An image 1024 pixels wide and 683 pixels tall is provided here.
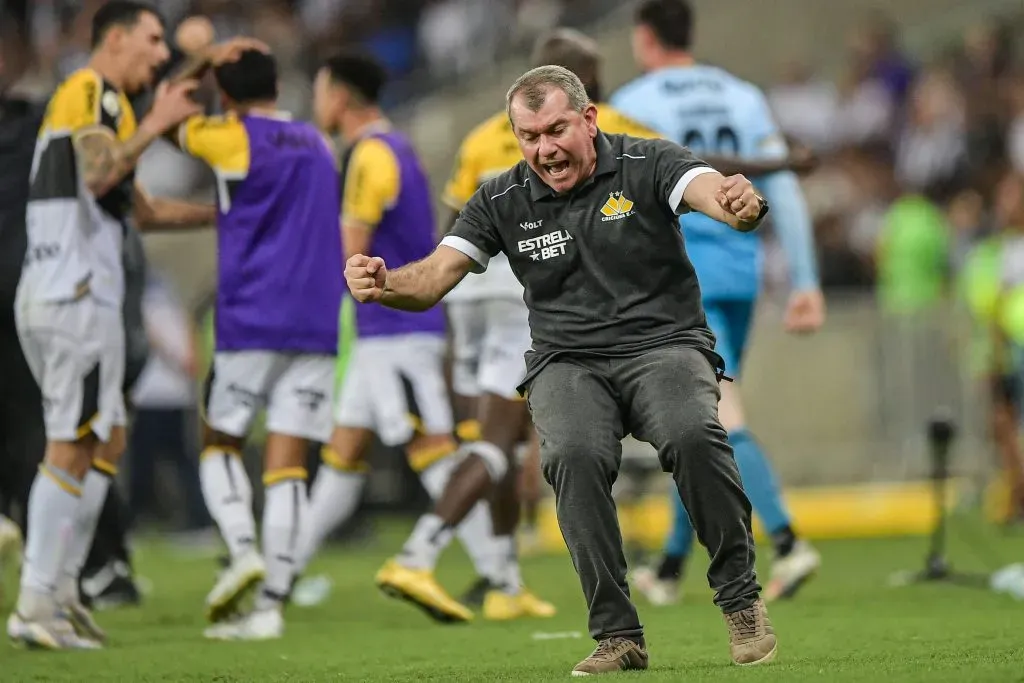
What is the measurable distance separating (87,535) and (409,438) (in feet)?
6.00

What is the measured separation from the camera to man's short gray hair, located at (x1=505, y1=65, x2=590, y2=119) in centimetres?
651

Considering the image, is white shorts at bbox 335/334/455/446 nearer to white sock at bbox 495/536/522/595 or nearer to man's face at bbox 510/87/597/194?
white sock at bbox 495/536/522/595

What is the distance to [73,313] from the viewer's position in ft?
27.9

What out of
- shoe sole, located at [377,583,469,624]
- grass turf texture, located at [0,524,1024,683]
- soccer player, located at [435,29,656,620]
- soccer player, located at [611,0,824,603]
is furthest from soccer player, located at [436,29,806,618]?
soccer player, located at [611,0,824,603]

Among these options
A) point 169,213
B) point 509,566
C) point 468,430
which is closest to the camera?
point 169,213

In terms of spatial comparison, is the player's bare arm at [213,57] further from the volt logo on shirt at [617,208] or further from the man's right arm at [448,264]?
the volt logo on shirt at [617,208]

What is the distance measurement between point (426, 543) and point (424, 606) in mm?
310

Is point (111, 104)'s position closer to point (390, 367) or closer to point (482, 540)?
point (390, 367)

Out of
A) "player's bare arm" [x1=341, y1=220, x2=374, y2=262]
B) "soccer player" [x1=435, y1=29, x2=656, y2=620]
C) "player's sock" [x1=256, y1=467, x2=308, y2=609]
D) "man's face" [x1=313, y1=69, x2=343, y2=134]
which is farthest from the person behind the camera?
"man's face" [x1=313, y1=69, x2=343, y2=134]

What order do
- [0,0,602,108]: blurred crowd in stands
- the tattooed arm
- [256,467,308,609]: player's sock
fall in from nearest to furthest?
the tattooed arm → [256,467,308,609]: player's sock → [0,0,602,108]: blurred crowd in stands

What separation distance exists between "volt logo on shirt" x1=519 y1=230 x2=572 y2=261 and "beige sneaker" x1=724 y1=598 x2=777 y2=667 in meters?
1.42

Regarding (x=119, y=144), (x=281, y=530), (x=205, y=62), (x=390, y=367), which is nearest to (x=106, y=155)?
(x=119, y=144)

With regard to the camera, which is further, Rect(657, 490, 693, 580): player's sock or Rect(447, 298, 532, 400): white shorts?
Rect(657, 490, 693, 580): player's sock

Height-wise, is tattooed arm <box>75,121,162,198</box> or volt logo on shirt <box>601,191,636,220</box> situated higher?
tattooed arm <box>75,121,162,198</box>
